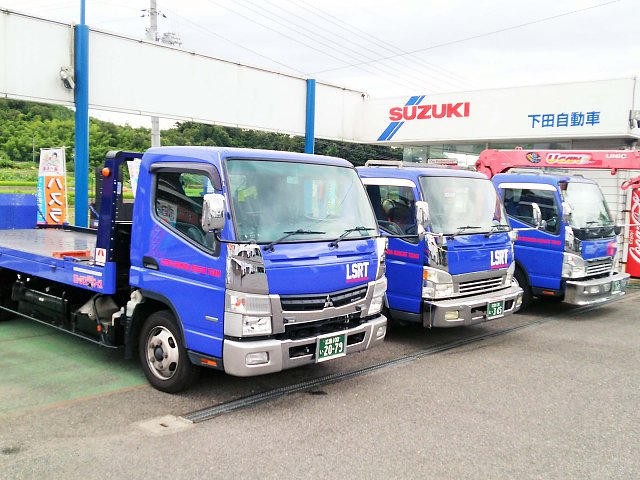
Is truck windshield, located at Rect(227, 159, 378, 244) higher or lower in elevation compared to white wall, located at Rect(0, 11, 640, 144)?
lower

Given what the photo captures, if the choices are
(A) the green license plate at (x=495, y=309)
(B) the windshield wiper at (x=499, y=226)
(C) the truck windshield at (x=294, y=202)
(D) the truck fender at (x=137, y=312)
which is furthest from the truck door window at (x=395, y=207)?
(D) the truck fender at (x=137, y=312)

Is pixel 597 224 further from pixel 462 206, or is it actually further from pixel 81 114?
pixel 81 114

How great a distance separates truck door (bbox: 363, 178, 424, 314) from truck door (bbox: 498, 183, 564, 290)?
3.04 m

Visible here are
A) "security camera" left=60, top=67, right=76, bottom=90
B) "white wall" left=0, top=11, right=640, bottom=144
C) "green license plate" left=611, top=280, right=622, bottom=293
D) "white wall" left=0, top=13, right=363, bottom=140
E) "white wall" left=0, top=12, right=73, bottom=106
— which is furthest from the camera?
"security camera" left=60, top=67, right=76, bottom=90

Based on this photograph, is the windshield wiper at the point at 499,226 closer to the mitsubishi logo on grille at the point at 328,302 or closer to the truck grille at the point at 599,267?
the truck grille at the point at 599,267

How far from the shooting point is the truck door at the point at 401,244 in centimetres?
696

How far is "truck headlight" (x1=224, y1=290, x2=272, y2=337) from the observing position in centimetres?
452

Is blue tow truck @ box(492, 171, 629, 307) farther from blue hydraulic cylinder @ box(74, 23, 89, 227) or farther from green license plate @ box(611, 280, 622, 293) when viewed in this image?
blue hydraulic cylinder @ box(74, 23, 89, 227)

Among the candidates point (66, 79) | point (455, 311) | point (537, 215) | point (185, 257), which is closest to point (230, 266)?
point (185, 257)

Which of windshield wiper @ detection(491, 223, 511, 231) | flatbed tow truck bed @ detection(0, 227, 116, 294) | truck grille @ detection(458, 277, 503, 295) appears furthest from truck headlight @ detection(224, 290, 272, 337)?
windshield wiper @ detection(491, 223, 511, 231)

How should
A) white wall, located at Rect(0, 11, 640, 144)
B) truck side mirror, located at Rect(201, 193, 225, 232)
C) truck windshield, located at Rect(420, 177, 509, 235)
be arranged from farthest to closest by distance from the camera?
1. white wall, located at Rect(0, 11, 640, 144)
2. truck windshield, located at Rect(420, 177, 509, 235)
3. truck side mirror, located at Rect(201, 193, 225, 232)

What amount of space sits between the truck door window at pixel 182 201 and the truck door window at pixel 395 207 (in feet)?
9.89

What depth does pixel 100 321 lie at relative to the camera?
18.8ft

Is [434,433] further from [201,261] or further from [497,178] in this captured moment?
[497,178]
